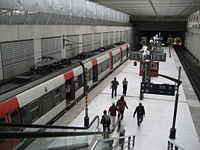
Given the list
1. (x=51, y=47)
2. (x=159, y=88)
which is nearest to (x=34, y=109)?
(x=159, y=88)

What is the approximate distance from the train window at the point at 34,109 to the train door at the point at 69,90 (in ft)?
12.6

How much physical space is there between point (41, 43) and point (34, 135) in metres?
12.5

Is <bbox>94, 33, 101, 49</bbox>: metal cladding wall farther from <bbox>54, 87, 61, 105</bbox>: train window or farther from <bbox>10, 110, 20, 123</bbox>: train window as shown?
<bbox>10, 110, 20, 123</bbox>: train window

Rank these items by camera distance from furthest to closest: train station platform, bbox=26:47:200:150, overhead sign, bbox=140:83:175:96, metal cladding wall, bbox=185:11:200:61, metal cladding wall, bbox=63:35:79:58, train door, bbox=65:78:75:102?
metal cladding wall, bbox=185:11:200:61 < metal cladding wall, bbox=63:35:79:58 < train door, bbox=65:78:75:102 < overhead sign, bbox=140:83:175:96 < train station platform, bbox=26:47:200:150

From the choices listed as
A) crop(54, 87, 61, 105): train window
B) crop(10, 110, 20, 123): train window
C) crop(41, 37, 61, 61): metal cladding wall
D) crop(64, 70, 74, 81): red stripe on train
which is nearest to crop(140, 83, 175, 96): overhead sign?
crop(64, 70, 74, 81): red stripe on train

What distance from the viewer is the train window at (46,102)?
10.1m

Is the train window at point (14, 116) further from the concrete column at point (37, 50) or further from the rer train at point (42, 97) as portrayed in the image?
the concrete column at point (37, 50)

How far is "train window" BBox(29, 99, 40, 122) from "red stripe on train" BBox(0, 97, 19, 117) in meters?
1.10

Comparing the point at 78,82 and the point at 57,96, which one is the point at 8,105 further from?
the point at 78,82

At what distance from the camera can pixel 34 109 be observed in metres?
9.29

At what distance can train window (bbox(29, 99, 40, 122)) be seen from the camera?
912cm

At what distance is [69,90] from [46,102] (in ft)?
10.4

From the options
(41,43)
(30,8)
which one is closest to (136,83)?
(41,43)

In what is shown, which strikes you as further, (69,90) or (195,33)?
(195,33)
